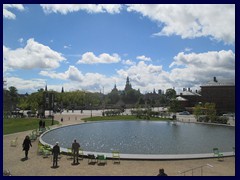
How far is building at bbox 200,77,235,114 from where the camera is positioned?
8919 cm

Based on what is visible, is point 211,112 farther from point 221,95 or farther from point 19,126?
point 221,95

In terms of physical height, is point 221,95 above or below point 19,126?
above

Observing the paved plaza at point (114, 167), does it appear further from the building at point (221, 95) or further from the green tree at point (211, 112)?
the building at point (221, 95)

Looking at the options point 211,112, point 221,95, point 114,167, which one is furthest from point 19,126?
point 221,95

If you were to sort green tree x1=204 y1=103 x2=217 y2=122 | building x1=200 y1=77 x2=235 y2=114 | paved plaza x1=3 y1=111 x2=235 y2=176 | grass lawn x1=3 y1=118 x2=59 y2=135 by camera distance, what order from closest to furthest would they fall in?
paved plaza x1=3 y1=111 x2=235 y2=176
grass lawn x1=3 y1=118 x2=59 y2=135
green tree x1=204 y1=103 x2=217 y2=122
building x1=200 y1=77 x2=235 y2=114

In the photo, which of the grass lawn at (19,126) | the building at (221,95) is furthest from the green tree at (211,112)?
the building at (221,95)

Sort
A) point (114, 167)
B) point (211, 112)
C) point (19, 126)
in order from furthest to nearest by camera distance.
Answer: point (211, 112) < point (19, 126) < point (114, 167)

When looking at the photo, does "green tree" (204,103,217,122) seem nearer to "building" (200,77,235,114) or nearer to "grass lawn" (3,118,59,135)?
"grass lawn" (3,118,59,135)

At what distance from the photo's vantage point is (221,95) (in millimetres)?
89500

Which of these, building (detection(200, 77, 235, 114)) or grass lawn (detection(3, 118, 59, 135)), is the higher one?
building (detection(200, 77, 235, 114))

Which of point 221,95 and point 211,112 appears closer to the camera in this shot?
point 211,112

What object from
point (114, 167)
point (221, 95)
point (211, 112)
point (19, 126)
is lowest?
point (114, 167)

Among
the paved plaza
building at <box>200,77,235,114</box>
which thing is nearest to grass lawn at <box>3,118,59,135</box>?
the paved plaza

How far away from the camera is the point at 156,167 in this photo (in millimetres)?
16766
